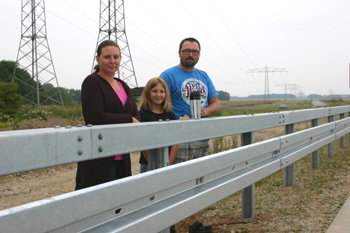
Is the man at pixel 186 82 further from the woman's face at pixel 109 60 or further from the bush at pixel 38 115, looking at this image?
the bush at pixel 38 115

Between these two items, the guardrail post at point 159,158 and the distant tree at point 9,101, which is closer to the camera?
the guardrail post at point 159,158

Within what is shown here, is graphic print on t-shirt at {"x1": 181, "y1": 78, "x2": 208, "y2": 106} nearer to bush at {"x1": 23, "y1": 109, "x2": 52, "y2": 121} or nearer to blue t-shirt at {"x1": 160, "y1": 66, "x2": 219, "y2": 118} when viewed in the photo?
blue t-shirt at {"x1": 160, "y1": 66, "x2": 219, "y2": 118}

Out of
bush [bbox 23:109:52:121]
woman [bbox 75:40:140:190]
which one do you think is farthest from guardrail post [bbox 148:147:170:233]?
bush [bbox 23:109:52:121]

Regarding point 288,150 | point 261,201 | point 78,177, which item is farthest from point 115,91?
point 261,201

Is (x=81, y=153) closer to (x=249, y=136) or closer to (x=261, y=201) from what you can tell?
(x=249, y=136)

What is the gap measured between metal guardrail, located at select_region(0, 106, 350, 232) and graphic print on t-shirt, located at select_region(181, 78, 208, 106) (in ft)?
3.44

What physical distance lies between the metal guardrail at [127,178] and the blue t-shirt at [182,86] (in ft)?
3.47

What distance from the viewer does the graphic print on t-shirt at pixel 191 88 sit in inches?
181

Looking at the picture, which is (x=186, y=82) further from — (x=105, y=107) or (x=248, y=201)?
(x=105, y=107)

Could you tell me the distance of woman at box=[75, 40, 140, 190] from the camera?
2994mm

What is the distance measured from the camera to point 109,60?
3.37 metres

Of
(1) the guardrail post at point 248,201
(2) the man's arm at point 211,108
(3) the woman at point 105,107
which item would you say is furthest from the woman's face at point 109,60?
(1) the guardrail post at point 248,201

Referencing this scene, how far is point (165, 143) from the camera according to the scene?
2.44m

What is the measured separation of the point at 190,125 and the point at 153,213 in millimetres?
754
